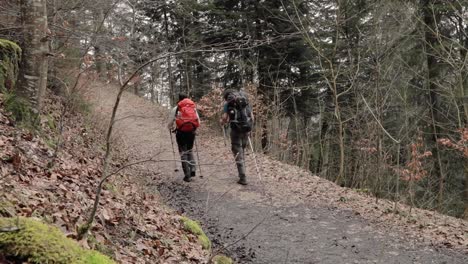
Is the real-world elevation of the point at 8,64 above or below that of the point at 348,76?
below

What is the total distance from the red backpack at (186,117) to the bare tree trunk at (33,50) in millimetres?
3555

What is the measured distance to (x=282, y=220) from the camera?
7.65m

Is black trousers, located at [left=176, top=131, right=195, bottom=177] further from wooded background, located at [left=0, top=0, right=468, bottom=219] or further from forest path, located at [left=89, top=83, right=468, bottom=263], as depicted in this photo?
wooded background, located at [left=0, top=0, right=468, bottom=219]

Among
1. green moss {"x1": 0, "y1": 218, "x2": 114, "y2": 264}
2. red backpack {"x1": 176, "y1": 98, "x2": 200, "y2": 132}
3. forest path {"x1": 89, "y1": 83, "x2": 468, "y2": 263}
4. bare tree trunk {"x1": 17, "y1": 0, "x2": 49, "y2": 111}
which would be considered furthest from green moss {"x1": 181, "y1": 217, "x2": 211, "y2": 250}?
red backpack {"x1": 176, "y1": 98, "x2": 200, "y2": 132}

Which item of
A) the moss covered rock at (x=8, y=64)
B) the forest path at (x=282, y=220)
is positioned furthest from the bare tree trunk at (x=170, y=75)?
the moss covered rock at (x=8, y=64)

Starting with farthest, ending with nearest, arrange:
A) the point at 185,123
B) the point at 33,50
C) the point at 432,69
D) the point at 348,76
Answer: the point at 432,69, the point at 348,76, the point at 185,123, the point at 33,50

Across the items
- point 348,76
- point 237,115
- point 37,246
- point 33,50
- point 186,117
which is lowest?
point 37,246

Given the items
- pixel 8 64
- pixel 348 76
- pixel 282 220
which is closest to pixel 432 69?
pixel 348 76

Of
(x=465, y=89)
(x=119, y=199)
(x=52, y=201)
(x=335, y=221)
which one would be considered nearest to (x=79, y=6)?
(x=119, y=199)

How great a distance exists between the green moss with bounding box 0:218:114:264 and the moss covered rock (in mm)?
5434

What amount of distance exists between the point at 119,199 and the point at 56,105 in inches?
245

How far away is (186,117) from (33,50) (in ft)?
12.7

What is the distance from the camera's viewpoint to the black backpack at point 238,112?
9.40 metres

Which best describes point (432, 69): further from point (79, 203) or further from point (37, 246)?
point (37, 246)
